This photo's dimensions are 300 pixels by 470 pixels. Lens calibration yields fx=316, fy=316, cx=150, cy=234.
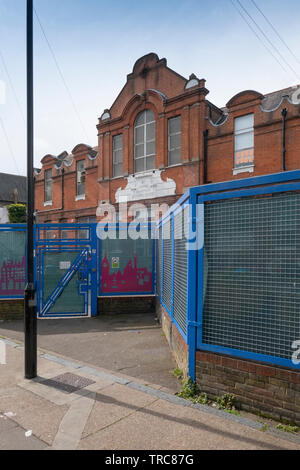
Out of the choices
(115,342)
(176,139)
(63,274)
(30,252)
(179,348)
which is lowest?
(115,342)

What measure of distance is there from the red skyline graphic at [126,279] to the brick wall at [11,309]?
8.03 feet

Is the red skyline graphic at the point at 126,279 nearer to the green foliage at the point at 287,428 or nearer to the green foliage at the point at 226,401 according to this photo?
the green foliage at the point at 226,401

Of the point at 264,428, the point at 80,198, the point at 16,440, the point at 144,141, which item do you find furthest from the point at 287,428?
the point at 80,198

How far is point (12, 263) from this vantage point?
30.7ft

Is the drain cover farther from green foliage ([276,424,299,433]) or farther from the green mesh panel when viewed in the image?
the green mesh panel

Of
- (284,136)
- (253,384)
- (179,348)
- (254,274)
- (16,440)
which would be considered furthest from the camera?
(284,136)

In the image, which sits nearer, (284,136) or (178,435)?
(178,435)

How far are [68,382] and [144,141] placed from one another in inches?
592

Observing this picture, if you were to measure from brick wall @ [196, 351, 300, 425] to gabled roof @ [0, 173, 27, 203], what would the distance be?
48932 millimetres

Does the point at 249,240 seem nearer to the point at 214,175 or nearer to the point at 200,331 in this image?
the point at 200,331

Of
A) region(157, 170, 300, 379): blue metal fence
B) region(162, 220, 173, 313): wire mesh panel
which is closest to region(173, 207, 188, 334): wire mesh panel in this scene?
region(157, 170, 300, 379): blue metal fence

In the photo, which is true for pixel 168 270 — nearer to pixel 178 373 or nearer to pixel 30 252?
pixel 178 373

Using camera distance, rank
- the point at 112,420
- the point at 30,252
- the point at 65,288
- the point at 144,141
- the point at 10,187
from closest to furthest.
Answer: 1. the point at 112,420
2. the point at 30,252
3. the point at 65,288
4. the point at 144,141
5. the point at 10,187

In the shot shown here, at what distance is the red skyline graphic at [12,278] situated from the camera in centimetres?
924
